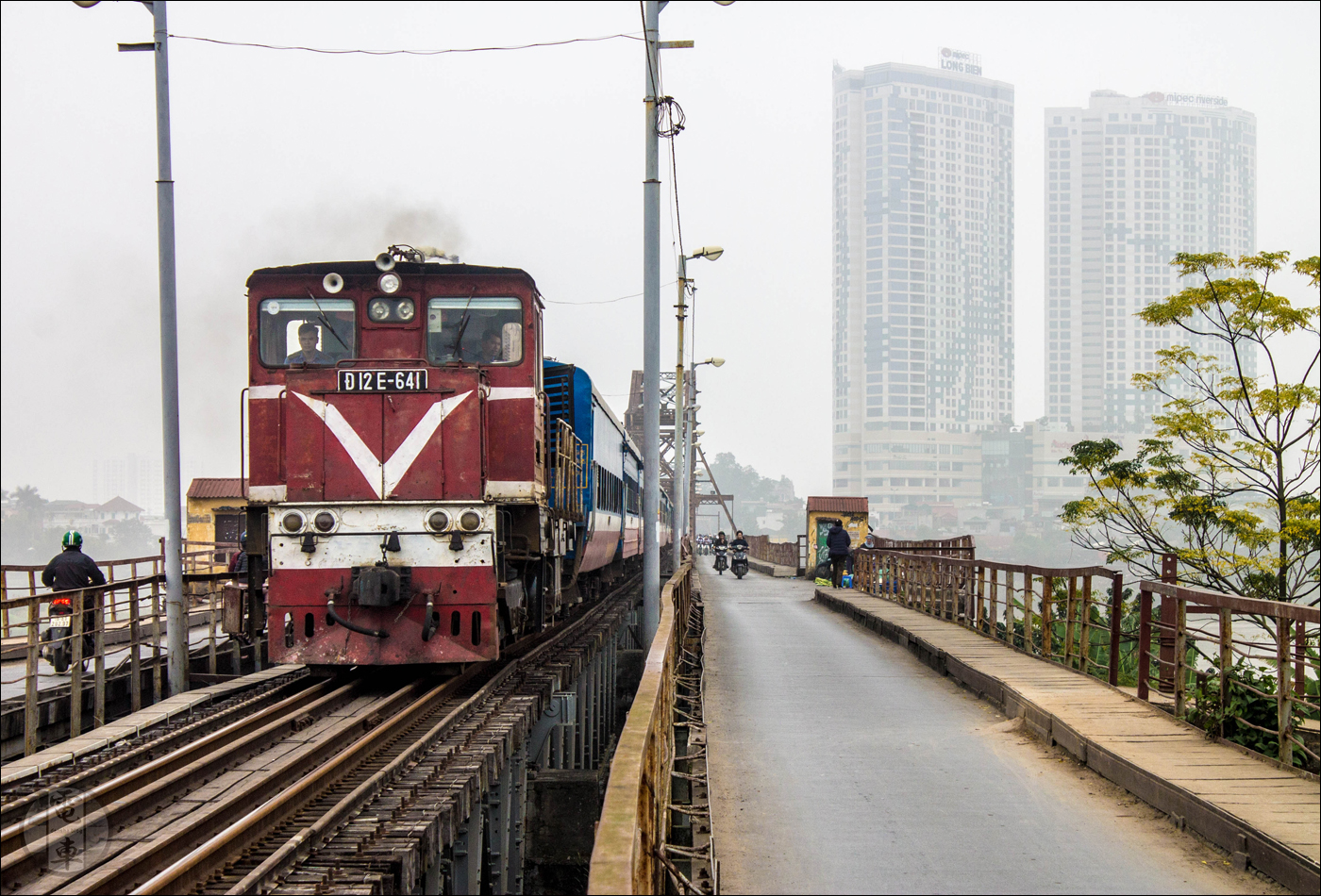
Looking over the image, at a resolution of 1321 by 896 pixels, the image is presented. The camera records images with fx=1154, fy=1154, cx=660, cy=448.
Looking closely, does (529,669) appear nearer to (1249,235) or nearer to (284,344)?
(284,344)

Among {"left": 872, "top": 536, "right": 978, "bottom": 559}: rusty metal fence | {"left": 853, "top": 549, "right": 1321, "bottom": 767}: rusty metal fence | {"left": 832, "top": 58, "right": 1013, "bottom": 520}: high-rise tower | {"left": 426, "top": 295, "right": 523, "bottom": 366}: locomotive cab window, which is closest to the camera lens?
{"left": 853, "top": 549, "right": 1321, "bottom": 767}: rusty metal fence

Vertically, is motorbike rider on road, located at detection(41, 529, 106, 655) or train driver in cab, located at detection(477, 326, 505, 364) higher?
train driver in cab, located at detection(477, 326, 505, 364)

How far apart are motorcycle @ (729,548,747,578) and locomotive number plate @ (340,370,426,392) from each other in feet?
93.4

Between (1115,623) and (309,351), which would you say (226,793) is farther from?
(1115,623)

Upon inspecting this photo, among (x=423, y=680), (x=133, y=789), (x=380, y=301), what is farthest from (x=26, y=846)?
(x=380, y=301)

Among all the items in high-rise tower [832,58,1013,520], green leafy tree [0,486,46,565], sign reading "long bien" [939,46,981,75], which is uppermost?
sign reading "long bien" [939,46,981,75]

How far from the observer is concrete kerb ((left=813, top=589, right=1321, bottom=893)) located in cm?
536

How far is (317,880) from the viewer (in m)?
5.76

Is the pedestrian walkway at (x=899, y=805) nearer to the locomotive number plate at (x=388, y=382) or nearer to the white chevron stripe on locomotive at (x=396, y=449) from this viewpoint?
the white chevron stripe on locomotive at (x=396, y=449)

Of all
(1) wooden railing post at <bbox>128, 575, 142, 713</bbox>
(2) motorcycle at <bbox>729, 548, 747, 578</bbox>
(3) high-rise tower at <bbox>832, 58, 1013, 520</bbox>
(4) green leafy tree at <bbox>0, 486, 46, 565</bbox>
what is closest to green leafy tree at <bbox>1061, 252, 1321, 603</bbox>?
(1) wooden railing post at <bbox>128, 575, 142, 713</bbox>

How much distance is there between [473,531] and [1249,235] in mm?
155706

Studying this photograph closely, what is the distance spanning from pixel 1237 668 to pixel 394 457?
24.9 ft

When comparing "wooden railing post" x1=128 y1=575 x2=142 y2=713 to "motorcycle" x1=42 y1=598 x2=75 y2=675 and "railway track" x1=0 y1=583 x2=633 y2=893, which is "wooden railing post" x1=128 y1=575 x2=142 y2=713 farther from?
"railway track" x1=0 y1=583 x2=633 y2=893

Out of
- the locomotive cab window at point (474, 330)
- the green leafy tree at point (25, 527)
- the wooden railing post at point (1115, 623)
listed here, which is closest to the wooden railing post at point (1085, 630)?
the wooden railing post at point (1115, 623)
